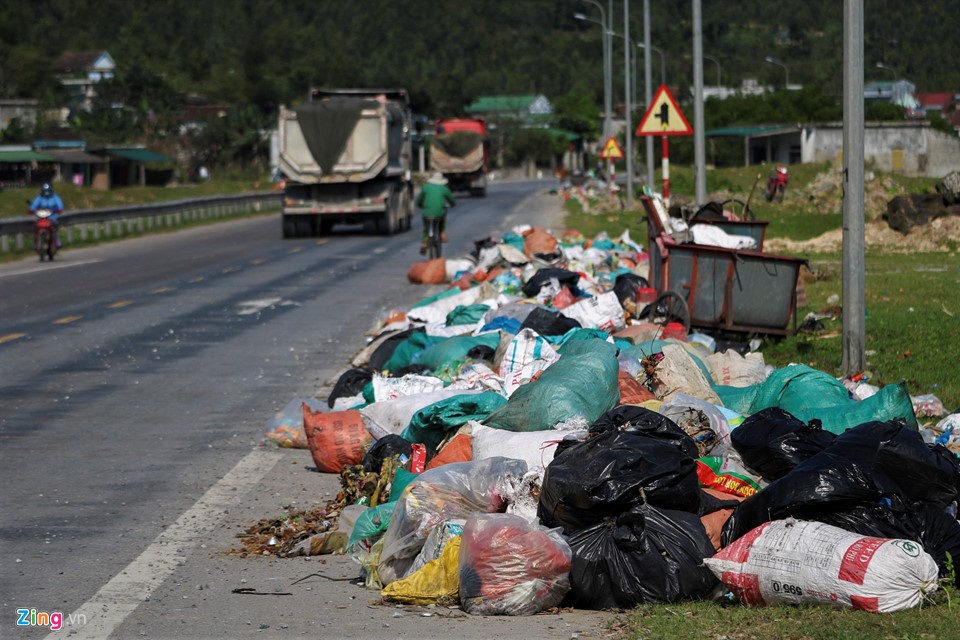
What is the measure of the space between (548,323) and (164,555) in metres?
5.57

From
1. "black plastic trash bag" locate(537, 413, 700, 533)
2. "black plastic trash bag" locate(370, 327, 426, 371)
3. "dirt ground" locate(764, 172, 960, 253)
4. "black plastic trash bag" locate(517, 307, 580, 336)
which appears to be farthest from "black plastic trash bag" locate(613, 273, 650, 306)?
"dirt ground" locate(764, 172, 960, 253)

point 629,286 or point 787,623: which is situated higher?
point 629,286

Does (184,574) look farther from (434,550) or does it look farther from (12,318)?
(12,318)

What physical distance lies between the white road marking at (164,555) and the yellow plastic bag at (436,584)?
1.15 meters

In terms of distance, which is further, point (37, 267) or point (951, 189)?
point (951, 189)

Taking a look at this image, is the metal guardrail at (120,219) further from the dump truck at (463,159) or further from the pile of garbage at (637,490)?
the pile of garbage at (637,490)

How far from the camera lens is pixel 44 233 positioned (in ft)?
88.1

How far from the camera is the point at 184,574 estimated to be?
633cm

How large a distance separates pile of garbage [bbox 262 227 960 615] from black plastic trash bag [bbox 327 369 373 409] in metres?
1.38

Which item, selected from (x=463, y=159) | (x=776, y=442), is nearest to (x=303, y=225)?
(x=776, y=442)

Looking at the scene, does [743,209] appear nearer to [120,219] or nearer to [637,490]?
[637,490]

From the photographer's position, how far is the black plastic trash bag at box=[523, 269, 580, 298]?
14.9m

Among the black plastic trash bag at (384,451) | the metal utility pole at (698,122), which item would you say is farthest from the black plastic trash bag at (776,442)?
the metal utility pole at (698,122)

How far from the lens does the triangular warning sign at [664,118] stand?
2044 centimetres
